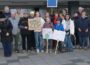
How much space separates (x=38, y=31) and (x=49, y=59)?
163 cm

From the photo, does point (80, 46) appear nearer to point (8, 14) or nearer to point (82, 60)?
point (82, 60)

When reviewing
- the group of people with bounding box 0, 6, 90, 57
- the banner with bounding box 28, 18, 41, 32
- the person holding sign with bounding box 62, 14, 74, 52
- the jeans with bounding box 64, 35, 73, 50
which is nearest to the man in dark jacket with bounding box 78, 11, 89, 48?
the group of people with bounding box 0, 6, 90, 57

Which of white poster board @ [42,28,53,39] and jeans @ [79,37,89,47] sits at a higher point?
white poster board @ [42,28,53,39]

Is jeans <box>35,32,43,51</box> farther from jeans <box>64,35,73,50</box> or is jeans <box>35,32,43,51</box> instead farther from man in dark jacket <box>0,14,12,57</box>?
man in dark jacket <box>0,14,12,57</box>

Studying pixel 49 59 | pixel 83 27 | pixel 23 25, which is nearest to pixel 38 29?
pixel 23 25

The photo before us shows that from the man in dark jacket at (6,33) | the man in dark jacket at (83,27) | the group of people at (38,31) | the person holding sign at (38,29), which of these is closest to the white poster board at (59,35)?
the group of people at (38,31)

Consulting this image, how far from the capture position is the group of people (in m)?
12.8

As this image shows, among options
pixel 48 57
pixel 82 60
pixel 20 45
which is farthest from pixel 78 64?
pixel 20 45

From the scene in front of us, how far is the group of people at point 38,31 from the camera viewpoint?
12.8m

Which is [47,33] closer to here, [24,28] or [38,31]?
[38,31]

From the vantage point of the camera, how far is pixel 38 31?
43.4ft

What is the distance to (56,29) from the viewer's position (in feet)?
43.3

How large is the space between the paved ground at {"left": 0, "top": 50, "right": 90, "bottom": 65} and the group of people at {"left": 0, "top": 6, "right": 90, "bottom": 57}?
1.45 ft

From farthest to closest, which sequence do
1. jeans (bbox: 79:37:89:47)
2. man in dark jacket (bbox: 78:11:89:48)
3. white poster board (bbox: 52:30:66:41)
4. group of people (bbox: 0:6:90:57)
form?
1. jeans (bbox: 79:37:89:47)
2. man in dark jacket (bbox: 78:11:89:48)
3. white poster board (bbox: 52:30:66:41)
4. group of people (bbox: 0:6:90:57)
